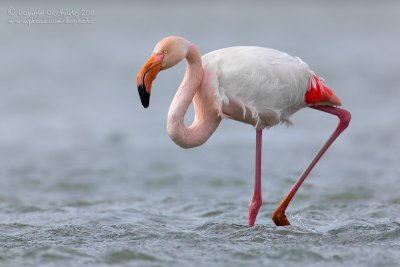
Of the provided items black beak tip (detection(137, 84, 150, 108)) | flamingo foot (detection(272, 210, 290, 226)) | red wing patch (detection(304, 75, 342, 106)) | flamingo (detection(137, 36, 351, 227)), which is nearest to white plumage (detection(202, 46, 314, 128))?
flamingo (detection(137, 36, 351, 227))

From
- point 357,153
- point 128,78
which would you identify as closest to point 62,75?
point 128,78

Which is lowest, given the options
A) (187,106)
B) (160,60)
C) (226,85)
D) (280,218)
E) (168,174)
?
(280,218)

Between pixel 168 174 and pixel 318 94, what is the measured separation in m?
4.91

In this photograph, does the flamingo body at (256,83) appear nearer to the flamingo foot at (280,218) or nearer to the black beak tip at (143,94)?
the black beak tip at (143,94)

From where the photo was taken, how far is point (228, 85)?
7133mm

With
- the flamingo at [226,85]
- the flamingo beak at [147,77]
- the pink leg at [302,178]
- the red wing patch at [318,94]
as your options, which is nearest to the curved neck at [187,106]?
the flamingo at [226,85]

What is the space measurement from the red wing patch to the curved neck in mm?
865

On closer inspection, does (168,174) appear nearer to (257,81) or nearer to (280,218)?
(280,218)

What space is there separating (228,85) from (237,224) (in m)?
1.60

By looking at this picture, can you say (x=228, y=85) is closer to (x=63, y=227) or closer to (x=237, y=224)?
(x=237, y=224)

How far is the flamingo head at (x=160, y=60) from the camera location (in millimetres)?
6852

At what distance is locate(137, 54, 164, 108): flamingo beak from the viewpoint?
6836 millimetres

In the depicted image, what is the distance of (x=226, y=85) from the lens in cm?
714

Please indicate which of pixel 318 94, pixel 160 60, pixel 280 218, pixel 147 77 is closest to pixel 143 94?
pixel 147 77
